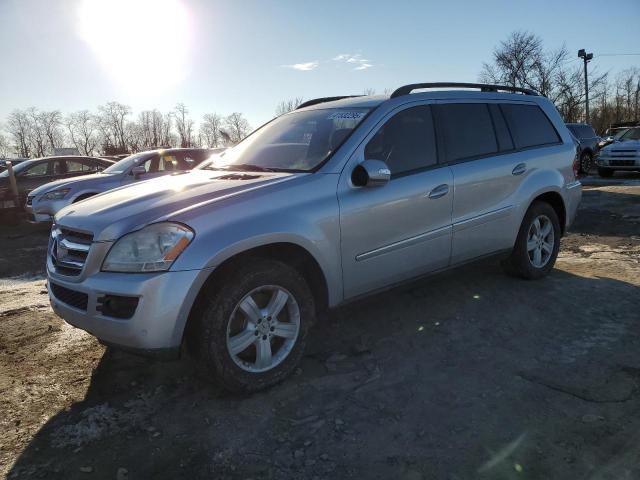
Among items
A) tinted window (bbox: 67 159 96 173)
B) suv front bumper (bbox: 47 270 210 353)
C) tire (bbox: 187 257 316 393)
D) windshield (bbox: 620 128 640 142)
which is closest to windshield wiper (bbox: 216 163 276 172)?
tire (bbox: 187 257 316 393)

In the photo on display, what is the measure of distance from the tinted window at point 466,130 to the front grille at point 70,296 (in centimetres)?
276

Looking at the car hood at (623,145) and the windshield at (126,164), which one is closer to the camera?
the windshield at (126,164)

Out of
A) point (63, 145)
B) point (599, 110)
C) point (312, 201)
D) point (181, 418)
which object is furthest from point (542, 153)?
point (63, 145)

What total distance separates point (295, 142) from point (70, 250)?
1745 mm

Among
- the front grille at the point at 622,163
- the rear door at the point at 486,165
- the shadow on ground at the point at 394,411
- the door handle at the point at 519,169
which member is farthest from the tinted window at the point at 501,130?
the front grille at the point at 622,163

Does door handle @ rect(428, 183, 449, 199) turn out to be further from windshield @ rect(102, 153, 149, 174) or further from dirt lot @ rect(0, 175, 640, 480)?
windshield @ rect(102, 153, 149, 174)

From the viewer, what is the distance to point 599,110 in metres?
63.2

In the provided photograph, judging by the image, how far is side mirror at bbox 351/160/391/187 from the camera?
308cm

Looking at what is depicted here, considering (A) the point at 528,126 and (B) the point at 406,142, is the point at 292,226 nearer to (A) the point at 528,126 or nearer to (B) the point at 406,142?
(B) the point at 406,142

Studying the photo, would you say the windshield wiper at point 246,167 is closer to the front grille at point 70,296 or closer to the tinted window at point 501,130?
the front grille at point 70,296

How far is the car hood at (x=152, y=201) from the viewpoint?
269cm

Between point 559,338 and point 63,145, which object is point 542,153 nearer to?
point 559,338

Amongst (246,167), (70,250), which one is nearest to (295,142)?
(246,167)

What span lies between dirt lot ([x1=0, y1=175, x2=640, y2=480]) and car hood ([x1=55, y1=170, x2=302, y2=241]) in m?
1.05
